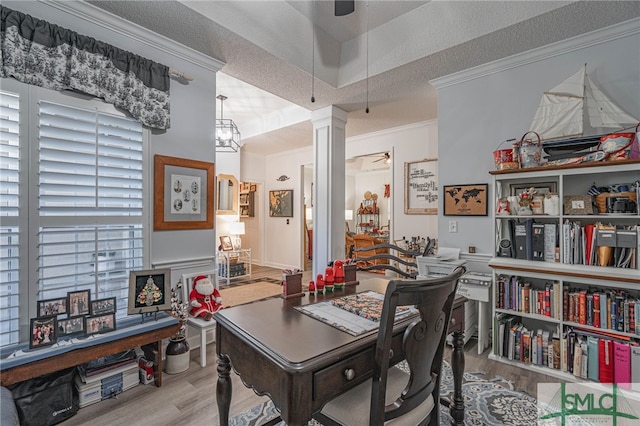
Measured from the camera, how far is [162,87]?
2.42 m

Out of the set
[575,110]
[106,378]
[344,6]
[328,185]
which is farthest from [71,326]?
[575,110]

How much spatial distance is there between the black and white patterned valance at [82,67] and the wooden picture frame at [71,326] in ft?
4.88

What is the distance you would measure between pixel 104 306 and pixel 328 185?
2716mm

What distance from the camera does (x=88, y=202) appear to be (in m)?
2.10

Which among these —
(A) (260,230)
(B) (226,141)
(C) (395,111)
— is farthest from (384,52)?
(A) (260,230)

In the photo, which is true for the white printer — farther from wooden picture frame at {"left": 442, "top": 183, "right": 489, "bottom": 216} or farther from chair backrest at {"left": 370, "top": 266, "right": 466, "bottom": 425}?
chair backrest at {"left": 370, "top": 266, "right": 466, "bottom": 425}

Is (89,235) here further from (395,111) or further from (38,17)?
(395,111)

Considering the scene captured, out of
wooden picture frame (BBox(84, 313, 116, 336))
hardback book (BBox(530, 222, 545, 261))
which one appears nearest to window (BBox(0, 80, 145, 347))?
wooden picture frame (BBox(84, 313, 116, 336))

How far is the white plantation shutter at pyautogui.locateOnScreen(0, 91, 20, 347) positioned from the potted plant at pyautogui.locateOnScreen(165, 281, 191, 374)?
0.93m

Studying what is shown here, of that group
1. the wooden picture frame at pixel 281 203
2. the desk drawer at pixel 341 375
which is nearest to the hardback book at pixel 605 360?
the desk drawer at pixel 341 375

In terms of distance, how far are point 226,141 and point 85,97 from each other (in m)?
2.22

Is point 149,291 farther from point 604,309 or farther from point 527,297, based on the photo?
point 604,309

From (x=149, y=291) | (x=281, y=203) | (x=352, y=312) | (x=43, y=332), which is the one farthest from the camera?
(x=281, y=203)

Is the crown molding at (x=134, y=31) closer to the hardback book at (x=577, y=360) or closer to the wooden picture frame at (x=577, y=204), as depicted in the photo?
the wooden picture frame at (x=577, y=204)
